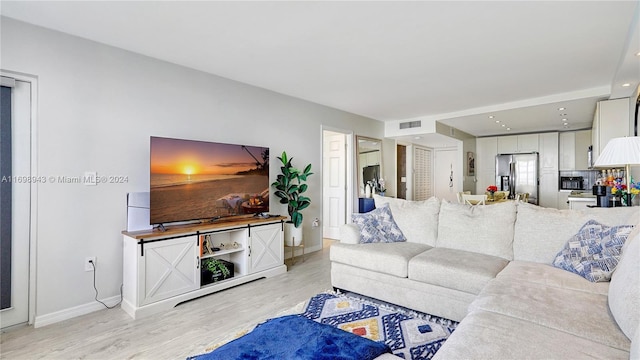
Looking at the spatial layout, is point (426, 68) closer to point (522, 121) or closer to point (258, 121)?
point (258, 121)

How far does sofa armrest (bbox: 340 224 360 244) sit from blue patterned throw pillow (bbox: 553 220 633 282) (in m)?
1.68

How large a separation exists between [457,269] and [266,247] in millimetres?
2156

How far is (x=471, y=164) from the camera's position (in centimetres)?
787

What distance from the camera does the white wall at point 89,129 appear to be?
2.52 m

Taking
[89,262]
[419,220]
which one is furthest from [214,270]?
[419,220]

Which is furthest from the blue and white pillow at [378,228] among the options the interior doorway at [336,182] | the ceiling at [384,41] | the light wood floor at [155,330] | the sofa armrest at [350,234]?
the interior doorway at [336,182]

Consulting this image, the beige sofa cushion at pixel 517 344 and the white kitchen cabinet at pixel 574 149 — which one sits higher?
the white kitchen cabinet at pixel 574 149

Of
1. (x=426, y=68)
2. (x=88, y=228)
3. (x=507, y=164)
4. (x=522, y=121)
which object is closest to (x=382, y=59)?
(x=426, y=68)

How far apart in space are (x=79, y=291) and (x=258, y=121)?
265 cm

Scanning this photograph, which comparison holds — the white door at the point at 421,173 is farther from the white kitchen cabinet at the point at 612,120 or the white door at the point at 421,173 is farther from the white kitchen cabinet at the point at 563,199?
the white kitchen cabinet at the point at 612,120

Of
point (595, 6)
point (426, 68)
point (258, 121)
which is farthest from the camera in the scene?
point (258, 121)

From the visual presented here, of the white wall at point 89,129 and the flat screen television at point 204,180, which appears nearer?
the white wall at point 89,129

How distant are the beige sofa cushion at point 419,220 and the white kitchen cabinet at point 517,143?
5.80 metres

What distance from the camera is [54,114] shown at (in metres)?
2.57
